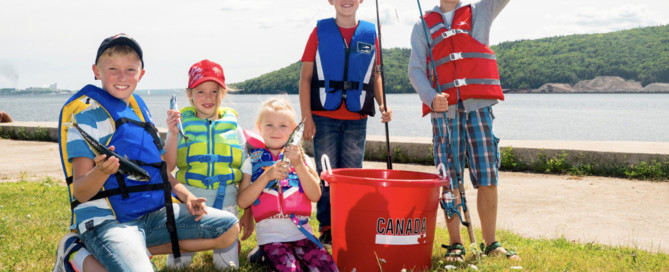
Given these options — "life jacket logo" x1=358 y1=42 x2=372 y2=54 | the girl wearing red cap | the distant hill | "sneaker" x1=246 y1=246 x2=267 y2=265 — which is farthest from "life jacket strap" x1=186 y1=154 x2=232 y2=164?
the distant hill

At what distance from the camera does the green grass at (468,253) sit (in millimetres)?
3789

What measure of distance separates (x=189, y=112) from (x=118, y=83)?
0.75 m

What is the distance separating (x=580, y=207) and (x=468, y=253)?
2.34 meters

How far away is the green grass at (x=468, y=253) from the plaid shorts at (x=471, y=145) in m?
0.53

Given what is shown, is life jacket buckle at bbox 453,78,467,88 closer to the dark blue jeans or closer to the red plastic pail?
the red plastic pail

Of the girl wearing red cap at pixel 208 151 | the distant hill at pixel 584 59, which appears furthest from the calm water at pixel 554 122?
the distant hill at pixel 584 59

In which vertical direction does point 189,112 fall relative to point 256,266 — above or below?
above

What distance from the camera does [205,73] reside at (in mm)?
3789

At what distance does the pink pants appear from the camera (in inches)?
139

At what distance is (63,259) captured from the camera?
3.04 m

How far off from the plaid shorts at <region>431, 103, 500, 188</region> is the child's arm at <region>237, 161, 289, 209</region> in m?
1.14

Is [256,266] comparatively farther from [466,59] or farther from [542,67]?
[542,67]

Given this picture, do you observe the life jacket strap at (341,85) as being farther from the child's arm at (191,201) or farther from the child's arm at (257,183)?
the child's arm at (191,201)

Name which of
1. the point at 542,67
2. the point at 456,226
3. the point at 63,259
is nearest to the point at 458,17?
the point at 456,226
